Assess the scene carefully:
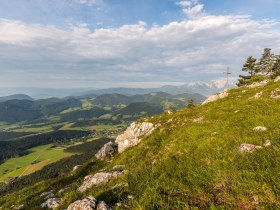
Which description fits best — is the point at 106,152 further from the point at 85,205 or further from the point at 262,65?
the point at 262,65

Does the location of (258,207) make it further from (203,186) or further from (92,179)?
(92,179)

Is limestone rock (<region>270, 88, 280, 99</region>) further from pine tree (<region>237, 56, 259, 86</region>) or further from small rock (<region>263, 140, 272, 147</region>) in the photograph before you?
pine tree (<region>237, 56, 259, 86</region>)

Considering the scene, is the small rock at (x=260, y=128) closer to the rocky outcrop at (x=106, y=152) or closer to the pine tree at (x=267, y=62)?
the rocky outcrop at (x=106, y=152)

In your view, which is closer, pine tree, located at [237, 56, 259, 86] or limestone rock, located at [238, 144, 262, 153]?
limestone rock, located at [238, 144, 262, 153]

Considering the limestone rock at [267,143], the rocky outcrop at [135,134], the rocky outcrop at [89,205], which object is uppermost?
the limestone rock at [267,143]

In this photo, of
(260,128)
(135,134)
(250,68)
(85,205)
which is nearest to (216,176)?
(85,205)

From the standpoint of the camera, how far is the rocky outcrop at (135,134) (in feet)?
103

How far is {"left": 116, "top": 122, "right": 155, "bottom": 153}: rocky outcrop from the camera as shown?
103ft

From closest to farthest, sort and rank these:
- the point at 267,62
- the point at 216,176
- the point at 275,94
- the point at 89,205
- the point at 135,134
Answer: the point at 89,205
the point at 216,176
the point at 275,94
the point at 135,134
the point at 267,62

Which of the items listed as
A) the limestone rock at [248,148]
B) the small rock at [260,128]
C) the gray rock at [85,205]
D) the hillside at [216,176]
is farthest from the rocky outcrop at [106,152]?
the gray rock at [85,205]

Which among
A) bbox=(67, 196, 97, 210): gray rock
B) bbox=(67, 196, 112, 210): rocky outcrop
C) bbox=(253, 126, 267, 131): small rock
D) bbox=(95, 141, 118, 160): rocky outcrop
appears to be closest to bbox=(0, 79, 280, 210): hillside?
bbox=(253, 126, 267, 131): small rock

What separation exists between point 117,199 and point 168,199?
3000 mm

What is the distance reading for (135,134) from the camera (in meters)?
34.4

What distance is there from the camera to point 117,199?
35.0ft
